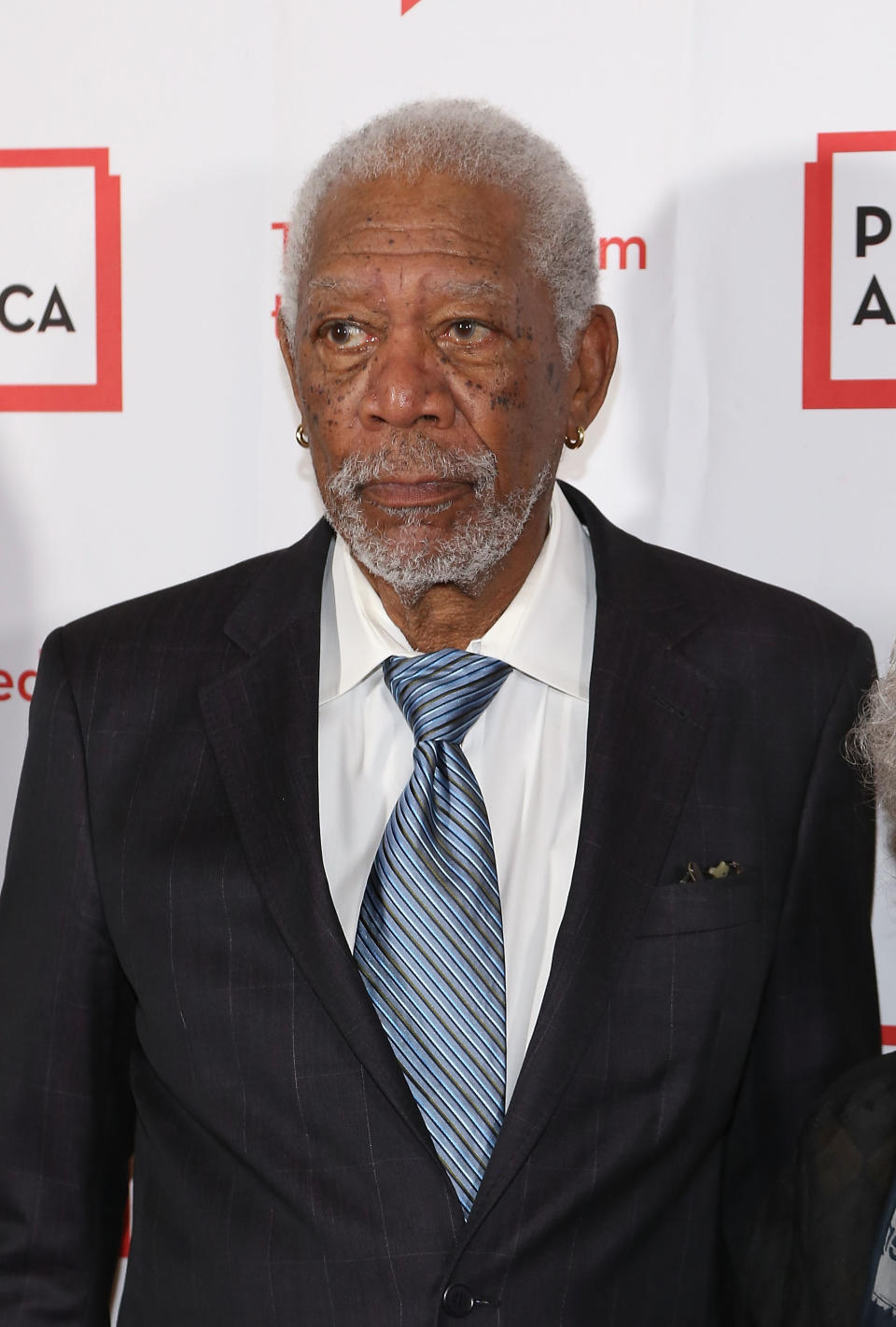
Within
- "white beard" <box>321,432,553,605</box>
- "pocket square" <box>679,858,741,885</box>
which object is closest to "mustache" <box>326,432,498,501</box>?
"white beard" <box>321,432,553,605</box>

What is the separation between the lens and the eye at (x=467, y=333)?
5.23 feet

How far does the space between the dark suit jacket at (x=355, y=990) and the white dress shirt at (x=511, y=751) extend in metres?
0.05

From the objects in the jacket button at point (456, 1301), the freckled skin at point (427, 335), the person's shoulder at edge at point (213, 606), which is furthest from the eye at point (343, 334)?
the jacket button at point (456, 1301)

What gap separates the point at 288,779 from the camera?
61.3 inches

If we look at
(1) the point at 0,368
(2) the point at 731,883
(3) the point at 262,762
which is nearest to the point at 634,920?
(2) the point at 731,883

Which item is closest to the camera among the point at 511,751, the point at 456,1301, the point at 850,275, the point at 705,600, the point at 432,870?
the point at 456,1301

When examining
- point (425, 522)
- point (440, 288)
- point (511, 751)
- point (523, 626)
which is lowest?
point (511, 751)

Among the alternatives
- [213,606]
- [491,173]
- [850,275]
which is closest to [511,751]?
[213,606]

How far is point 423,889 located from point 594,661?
0.32 metres

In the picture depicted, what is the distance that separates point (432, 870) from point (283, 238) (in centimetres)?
103

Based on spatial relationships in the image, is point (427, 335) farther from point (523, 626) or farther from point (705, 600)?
point (705, 600)

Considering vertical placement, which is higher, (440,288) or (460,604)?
(440,288)

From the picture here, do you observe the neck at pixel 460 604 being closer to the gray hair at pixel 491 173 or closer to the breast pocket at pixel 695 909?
the gray hair at pixel 491 173

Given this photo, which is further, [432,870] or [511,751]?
[511,751]
